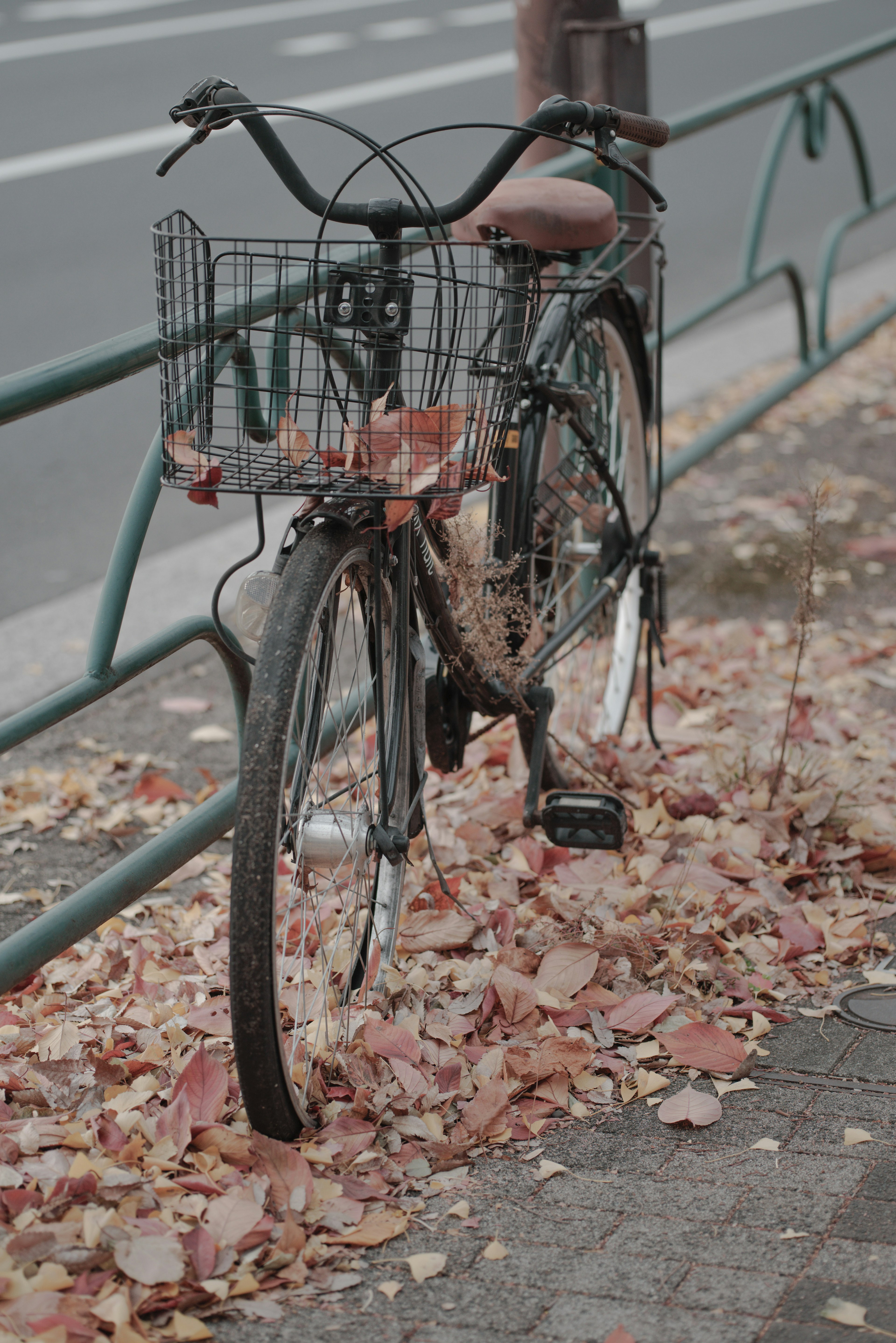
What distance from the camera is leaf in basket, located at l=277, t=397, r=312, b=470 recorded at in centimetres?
192

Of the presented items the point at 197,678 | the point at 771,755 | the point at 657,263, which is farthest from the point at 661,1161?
the point at 197,678

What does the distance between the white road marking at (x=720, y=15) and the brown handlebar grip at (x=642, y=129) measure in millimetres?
16956

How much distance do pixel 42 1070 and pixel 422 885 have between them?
93 centimetres

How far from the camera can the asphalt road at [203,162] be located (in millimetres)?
6074

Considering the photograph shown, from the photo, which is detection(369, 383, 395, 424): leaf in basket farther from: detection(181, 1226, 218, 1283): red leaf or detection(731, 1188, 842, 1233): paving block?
detection(731, 1188, 842, 1233): paving block

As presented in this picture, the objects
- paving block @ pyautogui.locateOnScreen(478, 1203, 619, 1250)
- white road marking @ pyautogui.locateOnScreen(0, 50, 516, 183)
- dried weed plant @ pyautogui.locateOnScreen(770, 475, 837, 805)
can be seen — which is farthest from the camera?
white road marking @ pyautogui.locateOnScreen(0, 50, 516, 183)

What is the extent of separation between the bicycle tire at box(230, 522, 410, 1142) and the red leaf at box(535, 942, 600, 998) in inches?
11.3

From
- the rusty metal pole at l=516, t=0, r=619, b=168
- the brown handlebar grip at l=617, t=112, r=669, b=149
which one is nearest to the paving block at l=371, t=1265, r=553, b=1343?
the brown handlebar grip at l=617, t=112, r=669, b=149

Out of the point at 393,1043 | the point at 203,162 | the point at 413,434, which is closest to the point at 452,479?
the point at 413,434

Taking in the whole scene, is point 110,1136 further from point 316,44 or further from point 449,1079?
point 316,44

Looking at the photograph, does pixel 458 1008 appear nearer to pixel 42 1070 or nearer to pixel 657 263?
pixel 42 1070

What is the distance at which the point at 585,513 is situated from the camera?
3309mm

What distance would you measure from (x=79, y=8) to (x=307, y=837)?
1897 centimetres

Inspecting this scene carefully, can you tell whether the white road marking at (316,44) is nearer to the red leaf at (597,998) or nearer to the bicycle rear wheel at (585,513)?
the bicycle rear wheel at (585,513)
